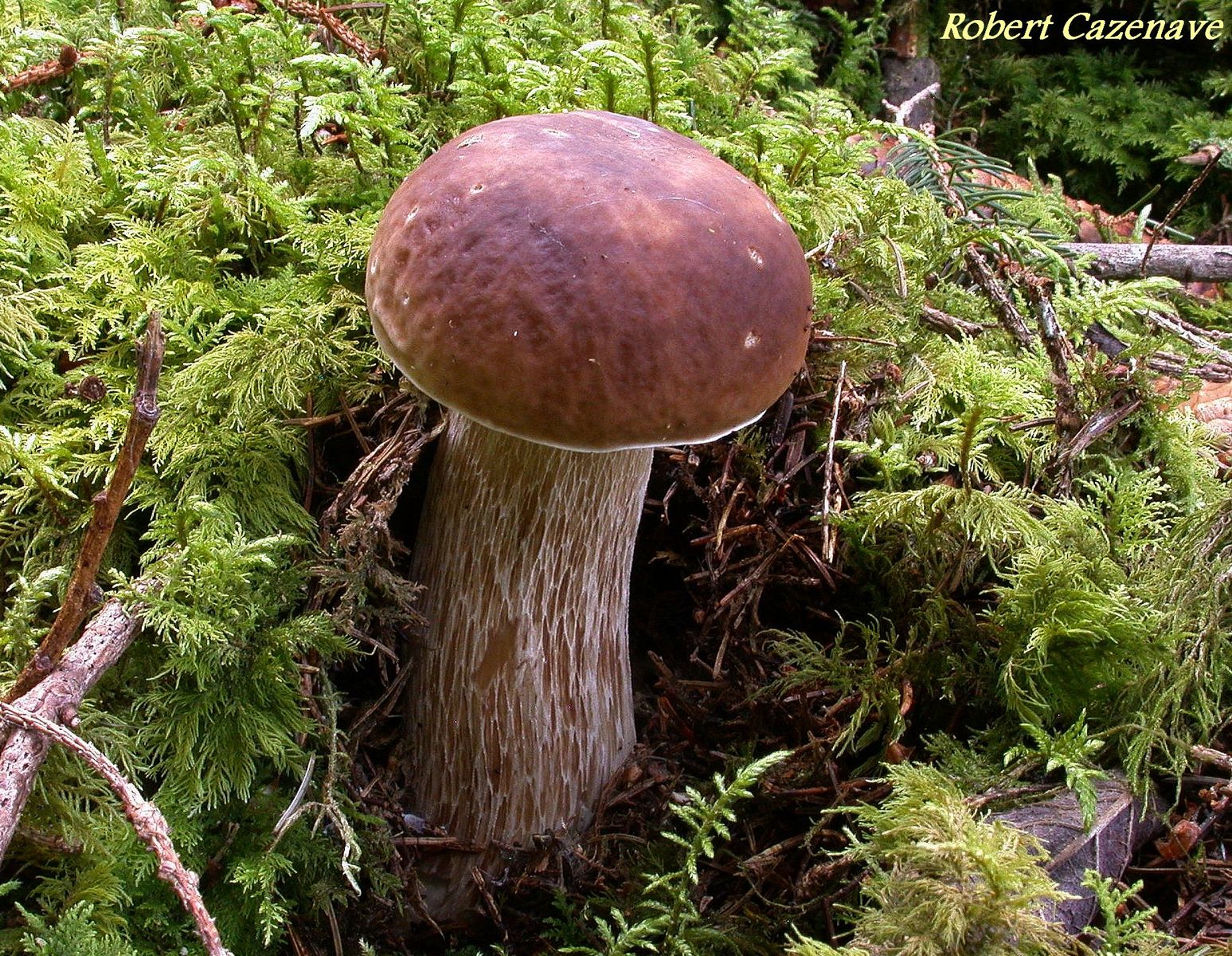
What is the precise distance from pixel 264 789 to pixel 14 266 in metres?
1.00

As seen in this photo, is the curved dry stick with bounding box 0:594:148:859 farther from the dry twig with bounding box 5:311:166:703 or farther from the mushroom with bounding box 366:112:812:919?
the mushroom with bounding box 366:112:812:919

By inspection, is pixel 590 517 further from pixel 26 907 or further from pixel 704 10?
pixel 704 10

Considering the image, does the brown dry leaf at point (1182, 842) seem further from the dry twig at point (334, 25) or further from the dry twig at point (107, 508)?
the dry twig at point (334, 25)

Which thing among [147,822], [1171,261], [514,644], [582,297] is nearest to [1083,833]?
[514,644]

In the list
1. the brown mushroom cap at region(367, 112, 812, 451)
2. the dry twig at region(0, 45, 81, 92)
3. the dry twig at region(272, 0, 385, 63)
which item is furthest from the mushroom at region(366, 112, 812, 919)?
the dry twig at region(0, 45, 81, 92)

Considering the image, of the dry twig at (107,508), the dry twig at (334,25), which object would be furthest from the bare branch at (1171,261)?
the dry twig at (107,508)

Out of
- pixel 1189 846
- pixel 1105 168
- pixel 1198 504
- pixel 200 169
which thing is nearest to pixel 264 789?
pixel 200 169

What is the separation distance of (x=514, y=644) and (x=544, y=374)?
0.63m

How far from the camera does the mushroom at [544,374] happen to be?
1.10 m

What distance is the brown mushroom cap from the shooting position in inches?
43.0

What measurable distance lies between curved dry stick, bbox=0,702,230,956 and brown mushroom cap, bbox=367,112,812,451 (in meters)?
0.57

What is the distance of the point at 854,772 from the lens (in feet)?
4.94

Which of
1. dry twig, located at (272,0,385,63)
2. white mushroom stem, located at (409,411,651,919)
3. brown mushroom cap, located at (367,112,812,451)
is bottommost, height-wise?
white mushroom stem, located at (409,411,651,919)

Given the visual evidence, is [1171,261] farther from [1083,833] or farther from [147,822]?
[147,822]
